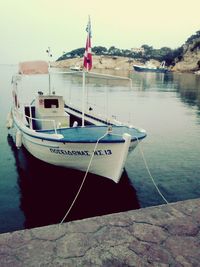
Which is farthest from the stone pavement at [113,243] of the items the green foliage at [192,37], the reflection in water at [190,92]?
the green foliage at [192,37]

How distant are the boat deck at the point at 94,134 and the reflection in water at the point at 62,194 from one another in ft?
5.86

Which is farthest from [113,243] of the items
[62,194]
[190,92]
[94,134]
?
[190,92]

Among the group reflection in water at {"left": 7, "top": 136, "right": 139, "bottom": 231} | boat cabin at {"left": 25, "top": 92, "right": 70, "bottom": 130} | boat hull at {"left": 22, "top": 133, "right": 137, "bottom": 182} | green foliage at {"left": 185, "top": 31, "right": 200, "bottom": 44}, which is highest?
green foliage at {"left": 185, "top": 31, "right": 200, "bottom": 44}

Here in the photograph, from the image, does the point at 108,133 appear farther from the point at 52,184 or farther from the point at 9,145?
the point at 9,145

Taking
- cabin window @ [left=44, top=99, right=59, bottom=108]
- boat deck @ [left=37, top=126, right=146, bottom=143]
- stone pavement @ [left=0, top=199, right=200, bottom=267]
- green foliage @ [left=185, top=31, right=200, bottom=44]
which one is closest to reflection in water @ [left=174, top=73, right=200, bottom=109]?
cabin window @ [left=44, top=99, right=59, bottom=108]

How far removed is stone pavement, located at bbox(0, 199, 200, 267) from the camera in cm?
506

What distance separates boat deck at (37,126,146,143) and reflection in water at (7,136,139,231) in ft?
5.86

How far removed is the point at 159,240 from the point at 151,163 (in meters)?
9.43

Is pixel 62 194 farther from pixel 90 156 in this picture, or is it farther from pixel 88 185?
pixel 90 156

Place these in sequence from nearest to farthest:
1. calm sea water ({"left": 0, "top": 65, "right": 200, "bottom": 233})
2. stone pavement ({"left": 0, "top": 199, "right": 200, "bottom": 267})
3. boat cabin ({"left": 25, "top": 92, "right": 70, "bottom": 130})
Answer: stone pavement ({"left": 0, "top": 199, "right": 200, "bottom": 267})
calm sea water ({"left": 0, "top": 65, "right": 200, "bottom": 233})
boat cabin ({"left": 25, "top": 92, "right": 70, "bottom": 130})

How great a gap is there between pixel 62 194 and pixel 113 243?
6.41 m

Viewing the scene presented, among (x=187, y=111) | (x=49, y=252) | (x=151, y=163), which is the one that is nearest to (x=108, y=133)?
(x=151, y=163)

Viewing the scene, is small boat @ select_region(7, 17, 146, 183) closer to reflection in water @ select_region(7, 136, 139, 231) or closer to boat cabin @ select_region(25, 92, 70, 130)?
reflection in water @ select_region(7, 136, 139, 231)

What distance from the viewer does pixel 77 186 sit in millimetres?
12320
